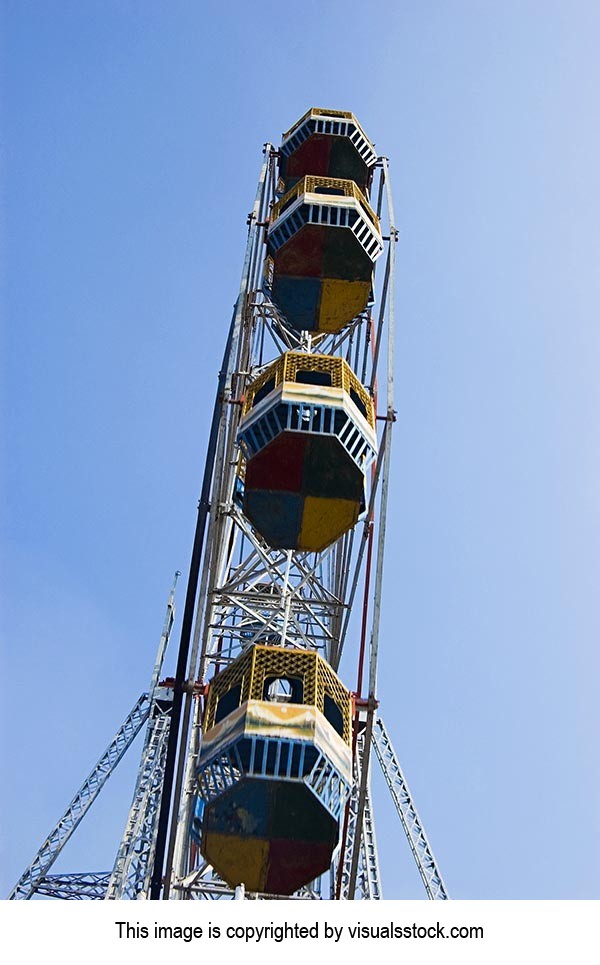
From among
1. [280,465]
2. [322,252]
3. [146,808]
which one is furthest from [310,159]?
[146,808]

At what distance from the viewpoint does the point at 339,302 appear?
3525 centimetres

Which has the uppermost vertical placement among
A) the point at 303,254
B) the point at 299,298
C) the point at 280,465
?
the point at 303,254

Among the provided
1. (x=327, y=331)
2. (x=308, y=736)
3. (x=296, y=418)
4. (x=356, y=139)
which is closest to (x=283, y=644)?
(x=308, y=736)

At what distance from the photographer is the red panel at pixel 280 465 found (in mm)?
27688

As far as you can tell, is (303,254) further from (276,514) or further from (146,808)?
(146,808)

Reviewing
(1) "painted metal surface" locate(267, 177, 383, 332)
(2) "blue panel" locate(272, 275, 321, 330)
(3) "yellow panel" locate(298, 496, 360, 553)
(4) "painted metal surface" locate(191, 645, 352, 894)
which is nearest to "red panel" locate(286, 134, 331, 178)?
(1) "painted metal surface" locate(267, 177, 383, 332)

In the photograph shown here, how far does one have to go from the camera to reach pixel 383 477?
27.2m

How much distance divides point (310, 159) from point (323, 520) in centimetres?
1442

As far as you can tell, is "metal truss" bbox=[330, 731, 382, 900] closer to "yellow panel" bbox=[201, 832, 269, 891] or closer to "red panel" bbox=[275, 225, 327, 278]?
"yellow panel" bbox=[201, 832, 269, 891]

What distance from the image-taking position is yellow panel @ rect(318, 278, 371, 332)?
3503cm

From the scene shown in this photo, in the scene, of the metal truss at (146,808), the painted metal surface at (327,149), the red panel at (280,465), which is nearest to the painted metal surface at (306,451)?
the red panel at (280,465)

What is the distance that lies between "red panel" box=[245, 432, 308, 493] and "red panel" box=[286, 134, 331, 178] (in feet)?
44.7

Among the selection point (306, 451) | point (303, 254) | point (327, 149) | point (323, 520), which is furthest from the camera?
point (327, 149)
